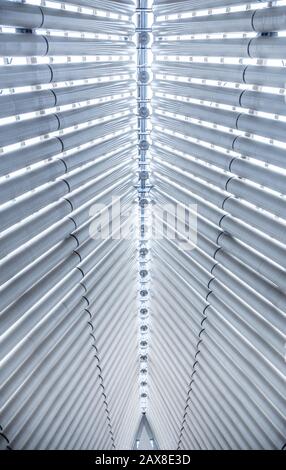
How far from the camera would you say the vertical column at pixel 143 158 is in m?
14.0

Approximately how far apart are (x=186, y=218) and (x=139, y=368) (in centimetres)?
1379

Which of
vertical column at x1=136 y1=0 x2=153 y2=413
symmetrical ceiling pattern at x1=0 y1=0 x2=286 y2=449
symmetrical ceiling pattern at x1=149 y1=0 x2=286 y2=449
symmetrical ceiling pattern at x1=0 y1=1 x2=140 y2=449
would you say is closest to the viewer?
symmetrical ceiling pattern at x1=0 y1=1 x2=140 y2=449

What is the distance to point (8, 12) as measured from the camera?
805cm

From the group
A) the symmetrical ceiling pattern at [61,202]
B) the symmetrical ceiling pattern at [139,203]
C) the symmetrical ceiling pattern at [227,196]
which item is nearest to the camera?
the symmetrical ceiling pattern at [61,202]

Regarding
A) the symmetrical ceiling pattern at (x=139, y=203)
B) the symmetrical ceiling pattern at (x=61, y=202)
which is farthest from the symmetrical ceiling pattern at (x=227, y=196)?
the symmetrical ceiling pattern at (x=61, y=202)

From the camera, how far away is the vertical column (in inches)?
553

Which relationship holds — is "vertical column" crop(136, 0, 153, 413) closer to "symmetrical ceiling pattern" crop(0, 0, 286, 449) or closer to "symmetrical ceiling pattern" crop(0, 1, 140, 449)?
"symmetrical ceiling pattern" crop(0, 0, 286, 449)

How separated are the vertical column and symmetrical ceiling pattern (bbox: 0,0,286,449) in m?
0.07

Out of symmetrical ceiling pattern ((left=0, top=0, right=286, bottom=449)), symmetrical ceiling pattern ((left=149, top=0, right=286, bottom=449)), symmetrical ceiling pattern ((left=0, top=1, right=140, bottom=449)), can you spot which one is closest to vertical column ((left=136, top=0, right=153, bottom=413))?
symmetrical ceiling pattern ((left=0, top=0, right=286, bottom=449))

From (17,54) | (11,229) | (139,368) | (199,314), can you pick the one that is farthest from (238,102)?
(139,368)

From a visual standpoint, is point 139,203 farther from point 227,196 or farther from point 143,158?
point 227,196

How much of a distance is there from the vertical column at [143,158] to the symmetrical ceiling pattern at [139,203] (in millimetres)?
71

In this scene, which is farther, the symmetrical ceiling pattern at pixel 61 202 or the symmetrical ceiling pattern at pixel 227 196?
the symmetrical ceiling pattern at pixel 227 196

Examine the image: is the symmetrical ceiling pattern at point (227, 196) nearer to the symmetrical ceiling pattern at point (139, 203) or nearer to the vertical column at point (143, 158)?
the symmetrical ceiling pattern at point (139, 203)
